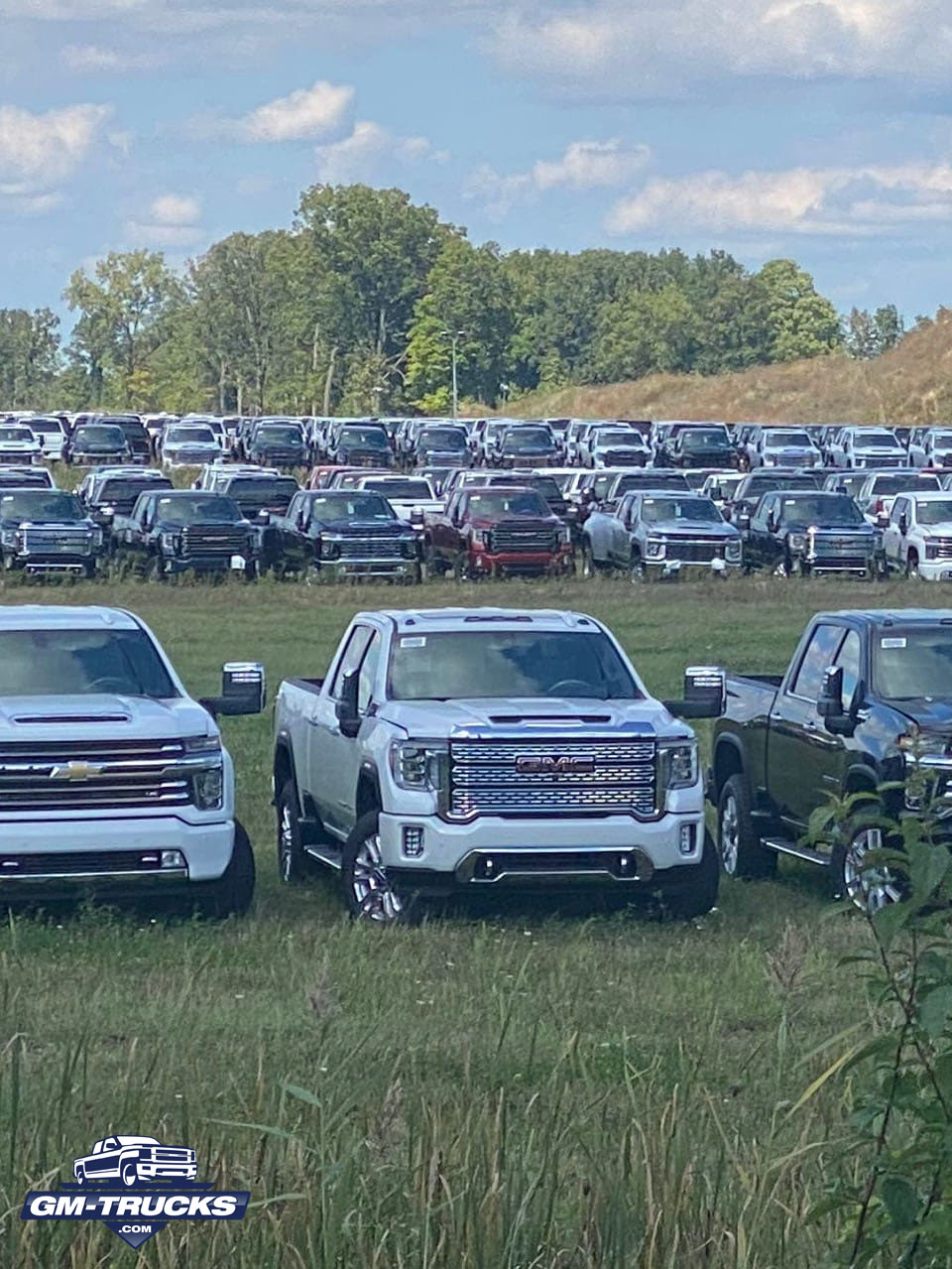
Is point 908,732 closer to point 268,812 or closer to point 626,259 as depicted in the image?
point 268,812

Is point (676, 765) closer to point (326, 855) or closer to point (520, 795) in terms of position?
point (520, 795)

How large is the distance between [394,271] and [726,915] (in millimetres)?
148951

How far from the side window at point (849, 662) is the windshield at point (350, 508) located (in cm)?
3052

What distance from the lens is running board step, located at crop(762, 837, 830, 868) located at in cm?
1517

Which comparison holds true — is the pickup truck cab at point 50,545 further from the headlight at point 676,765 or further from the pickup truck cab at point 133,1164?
the pickup truck cab at point 133,1164

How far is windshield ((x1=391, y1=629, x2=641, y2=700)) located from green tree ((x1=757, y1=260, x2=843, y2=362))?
155 meters

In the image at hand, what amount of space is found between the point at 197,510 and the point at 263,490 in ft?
27.3

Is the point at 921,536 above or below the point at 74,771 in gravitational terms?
below

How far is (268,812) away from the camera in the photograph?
1825 centimetres

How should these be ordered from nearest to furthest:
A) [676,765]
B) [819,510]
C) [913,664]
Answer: [676,765] → [913,664] → [819,510]

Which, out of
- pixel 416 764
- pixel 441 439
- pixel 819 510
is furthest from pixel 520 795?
pixel 441 439

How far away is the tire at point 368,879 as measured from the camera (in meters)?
13.7

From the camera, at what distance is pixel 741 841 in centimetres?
1641

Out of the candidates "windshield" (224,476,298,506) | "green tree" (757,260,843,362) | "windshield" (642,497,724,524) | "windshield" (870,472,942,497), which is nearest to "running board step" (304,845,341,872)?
"windshield" (642,497,724,524)
